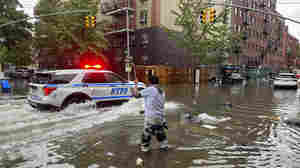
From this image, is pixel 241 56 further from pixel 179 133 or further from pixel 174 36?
pixel 179 133

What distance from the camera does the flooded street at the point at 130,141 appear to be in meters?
4.36

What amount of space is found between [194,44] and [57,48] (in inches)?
584

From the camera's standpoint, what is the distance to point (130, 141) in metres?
5.57

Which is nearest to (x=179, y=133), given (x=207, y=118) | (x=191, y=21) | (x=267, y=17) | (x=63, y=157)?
(x=207, y=118)

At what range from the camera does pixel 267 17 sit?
6059 centimetres

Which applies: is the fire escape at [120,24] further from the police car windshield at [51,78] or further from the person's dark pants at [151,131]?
the person's dark pants at [151,131]

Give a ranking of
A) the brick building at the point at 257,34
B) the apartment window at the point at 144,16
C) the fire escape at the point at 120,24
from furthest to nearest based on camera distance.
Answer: the brick building at the point at 257,34 → the fire escape at the point at 120,24 → the apartment window at the point at 144,16

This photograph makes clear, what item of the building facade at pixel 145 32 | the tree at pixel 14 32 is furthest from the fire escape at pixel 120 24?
the tree at pixel 14 32

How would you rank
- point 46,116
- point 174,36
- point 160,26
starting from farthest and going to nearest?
point 160,26, point 174,36, point 46,116

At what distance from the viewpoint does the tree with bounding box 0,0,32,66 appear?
23578 millimetres

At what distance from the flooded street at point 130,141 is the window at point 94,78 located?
3.34 feet

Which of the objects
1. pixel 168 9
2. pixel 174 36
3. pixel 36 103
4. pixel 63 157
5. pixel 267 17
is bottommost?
pixel 63 157

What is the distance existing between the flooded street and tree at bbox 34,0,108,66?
53.6 ft

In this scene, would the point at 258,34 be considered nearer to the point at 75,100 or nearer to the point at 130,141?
the point at 75,100
